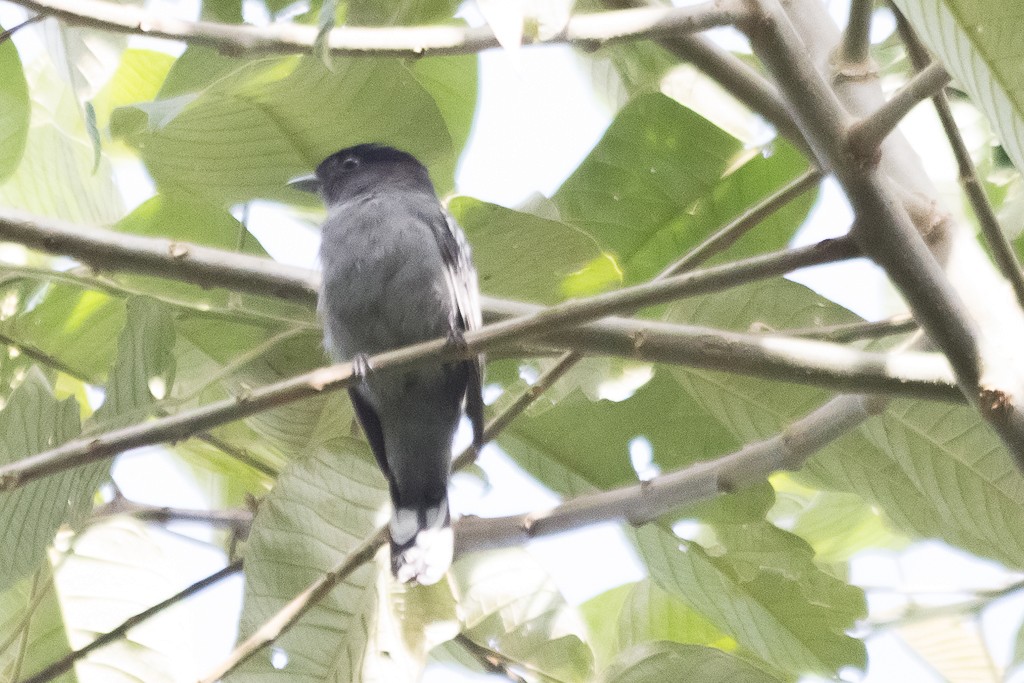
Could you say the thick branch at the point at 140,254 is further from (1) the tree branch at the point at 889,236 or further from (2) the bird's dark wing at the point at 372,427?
(1) the tree branch at the point at 889,236

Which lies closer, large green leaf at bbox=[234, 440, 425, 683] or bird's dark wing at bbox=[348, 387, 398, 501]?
large green leaf at bbox=[234, 440, 425, 683]

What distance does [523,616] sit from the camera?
9.30 ft

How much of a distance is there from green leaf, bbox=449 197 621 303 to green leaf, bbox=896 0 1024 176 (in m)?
1.35

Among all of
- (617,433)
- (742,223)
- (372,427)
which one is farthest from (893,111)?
(372,427)

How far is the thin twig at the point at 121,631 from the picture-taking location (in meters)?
2.59

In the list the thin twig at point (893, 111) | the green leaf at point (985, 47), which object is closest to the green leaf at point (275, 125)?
the thin twig at point (893, 111)

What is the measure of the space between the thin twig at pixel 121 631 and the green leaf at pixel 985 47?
198cm

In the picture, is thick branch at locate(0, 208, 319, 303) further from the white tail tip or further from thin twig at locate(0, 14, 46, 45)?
the white tail tip

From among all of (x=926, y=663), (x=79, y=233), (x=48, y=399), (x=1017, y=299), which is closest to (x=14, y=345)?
(x=48, y=399)

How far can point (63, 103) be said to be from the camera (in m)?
3.55

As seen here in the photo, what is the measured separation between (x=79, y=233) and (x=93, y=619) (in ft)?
3.74

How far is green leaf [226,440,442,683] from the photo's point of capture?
251cm

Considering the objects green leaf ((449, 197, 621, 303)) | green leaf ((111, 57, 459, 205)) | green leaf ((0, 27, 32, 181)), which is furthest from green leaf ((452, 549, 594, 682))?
green leaf ((0, 27, 32, 181))

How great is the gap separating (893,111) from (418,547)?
4.89 ft
